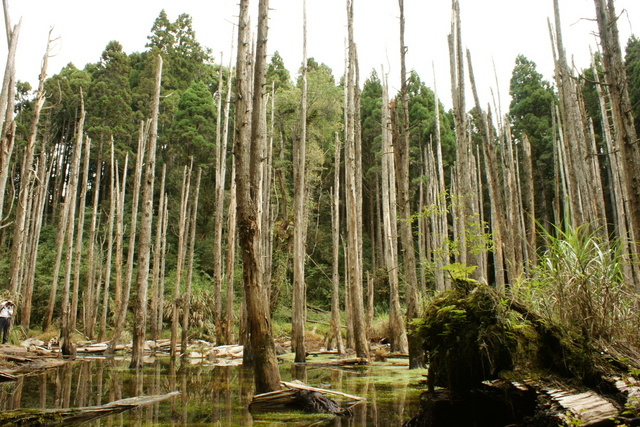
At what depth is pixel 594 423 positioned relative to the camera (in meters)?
2.68

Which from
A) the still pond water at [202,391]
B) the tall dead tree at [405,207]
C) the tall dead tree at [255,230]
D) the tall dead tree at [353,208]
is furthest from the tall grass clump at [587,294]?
the tall dead tree at [353,208]

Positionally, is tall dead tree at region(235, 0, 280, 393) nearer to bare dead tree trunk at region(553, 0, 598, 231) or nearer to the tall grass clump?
the tall grass clump

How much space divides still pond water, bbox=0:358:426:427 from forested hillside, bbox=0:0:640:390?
1141 mm

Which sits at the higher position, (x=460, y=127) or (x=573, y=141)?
(x=573, y=141)

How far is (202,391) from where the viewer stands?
6.36m

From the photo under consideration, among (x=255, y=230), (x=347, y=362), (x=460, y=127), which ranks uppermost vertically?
(x=460, y=127)

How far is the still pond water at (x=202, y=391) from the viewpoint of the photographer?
4.42 metres

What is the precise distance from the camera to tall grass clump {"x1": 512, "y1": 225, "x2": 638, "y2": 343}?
3.69 meters

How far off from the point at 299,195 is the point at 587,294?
25.4 feet

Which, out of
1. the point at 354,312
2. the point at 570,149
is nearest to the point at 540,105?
the point at 570,149

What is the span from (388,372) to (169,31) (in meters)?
30.7

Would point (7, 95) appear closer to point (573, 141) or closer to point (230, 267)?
point (230, 267)

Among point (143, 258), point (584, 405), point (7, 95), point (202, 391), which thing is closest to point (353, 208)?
point (143, 258)

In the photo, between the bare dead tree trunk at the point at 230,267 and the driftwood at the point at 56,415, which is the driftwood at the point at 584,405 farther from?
the bare dead tree trunk at the point at 230,267
